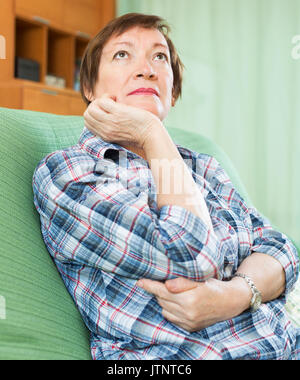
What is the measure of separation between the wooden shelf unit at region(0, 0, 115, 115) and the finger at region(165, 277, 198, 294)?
8.76 ft

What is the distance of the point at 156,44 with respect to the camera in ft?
3.78

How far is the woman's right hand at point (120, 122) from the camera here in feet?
3.15

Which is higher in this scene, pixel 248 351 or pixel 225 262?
pixel 225 262

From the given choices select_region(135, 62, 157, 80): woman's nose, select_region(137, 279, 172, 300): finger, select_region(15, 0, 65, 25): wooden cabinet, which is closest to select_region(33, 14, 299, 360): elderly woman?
select_region(137, 279, 172, 300): finger

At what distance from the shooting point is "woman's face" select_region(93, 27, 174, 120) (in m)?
1.09

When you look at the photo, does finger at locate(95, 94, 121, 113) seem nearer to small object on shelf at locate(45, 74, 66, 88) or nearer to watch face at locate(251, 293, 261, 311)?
watch face at locate(251, 293, 261, 311)

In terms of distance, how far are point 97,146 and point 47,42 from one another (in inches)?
123

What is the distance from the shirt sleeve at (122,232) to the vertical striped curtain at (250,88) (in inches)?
98.1

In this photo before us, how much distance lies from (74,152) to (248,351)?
19.5 inches

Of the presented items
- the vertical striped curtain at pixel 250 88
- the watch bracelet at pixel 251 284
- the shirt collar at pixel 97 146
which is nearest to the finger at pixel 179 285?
the watch bracelet at pixel 251 284

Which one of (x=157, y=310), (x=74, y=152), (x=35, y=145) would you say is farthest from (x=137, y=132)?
(x=157, y=310)

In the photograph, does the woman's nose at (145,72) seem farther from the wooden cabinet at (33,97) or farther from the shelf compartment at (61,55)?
the shelf compartment at (61,55)

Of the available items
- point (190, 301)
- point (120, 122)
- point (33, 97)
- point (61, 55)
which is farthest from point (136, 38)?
point (61, 55)
